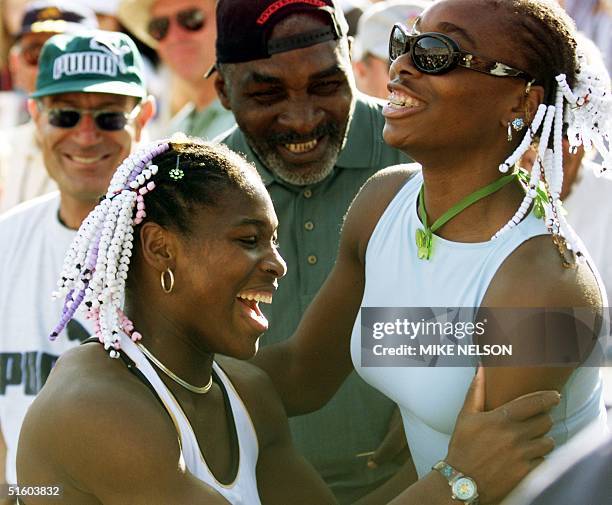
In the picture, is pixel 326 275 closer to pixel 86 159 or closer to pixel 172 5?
pixel 86 159

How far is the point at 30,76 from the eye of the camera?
18.8ft

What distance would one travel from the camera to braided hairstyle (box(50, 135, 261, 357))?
2693 millimetres

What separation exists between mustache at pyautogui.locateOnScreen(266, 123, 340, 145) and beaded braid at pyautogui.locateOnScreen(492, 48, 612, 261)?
3.56 ft

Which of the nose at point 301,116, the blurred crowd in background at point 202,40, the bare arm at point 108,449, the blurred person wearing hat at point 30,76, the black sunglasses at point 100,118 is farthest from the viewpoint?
the blurred crowd in background at point 202,40

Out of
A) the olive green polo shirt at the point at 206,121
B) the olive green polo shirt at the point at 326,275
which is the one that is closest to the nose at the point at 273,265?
the olive green polo shirt at the point at 326,275

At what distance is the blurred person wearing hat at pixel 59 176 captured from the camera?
3869 mm

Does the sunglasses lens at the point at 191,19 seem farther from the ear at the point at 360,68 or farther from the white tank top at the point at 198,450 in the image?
the white tank top at the point at 198,450

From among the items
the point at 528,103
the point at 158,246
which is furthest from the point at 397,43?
the point at 158,246

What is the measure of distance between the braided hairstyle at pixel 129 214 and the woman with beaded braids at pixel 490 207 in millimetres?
432

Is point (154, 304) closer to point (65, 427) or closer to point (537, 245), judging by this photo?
point (65, 427)

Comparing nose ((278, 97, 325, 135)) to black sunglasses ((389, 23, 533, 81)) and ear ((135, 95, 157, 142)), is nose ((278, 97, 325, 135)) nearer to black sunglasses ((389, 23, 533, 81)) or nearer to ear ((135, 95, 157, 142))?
ear ((135, 95, 157, 142))

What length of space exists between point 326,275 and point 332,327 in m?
0.50

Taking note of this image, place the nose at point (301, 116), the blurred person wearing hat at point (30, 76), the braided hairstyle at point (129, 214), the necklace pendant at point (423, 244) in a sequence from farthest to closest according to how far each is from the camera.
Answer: the blurred person wearing hat at point (30, 76), the nose at point (301, 116), the necklace pendant at point (423, 244), the braided hairstyle at point (129, 214)

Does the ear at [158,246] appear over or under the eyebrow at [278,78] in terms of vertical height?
under
